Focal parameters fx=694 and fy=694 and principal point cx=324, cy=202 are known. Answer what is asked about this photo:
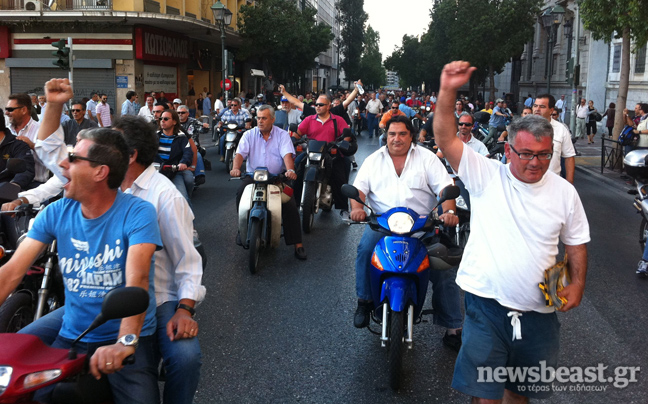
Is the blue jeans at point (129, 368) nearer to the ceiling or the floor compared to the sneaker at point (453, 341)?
nearer to the ceiling

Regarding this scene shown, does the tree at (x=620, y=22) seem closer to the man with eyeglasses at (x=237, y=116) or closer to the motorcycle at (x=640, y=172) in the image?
the motorcycle at (x=640, y=172)

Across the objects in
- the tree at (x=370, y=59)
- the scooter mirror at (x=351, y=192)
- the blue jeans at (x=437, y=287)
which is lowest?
the blue jeans at (x=437, y=287)

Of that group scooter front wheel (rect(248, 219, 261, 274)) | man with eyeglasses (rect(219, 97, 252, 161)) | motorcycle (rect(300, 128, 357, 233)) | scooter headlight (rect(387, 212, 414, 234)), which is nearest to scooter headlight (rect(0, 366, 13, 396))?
scooter headlight (rect(387, 212, 414, 234))

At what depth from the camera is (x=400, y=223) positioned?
4.52m

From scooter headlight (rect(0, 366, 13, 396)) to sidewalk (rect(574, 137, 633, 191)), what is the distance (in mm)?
10928

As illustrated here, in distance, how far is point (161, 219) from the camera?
329 cm

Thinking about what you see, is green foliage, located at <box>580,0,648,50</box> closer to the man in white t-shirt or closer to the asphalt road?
the asphalt road

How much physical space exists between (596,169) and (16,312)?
54.5 feet

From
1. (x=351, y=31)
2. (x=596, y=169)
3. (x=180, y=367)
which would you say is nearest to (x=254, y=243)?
(x=180, y=367)

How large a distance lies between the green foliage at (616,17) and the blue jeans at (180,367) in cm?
1452

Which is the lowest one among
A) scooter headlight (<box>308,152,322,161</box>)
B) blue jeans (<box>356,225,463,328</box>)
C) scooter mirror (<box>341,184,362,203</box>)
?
blue jeans (<box>356,225,463,328</box>)

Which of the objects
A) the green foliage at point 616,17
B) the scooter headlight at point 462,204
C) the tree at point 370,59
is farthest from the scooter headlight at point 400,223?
the tree at point 370,59

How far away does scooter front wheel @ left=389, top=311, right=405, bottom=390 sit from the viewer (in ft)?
13.8

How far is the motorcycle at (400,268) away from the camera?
426 cm
